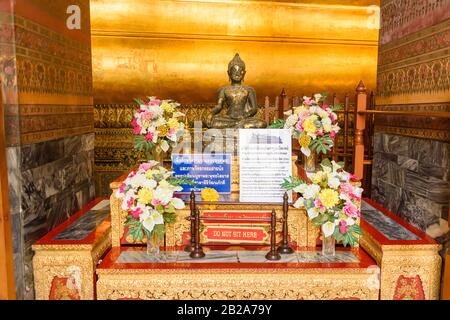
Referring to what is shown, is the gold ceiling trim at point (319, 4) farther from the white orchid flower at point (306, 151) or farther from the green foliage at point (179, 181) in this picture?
the green foliage at point (179, 181)

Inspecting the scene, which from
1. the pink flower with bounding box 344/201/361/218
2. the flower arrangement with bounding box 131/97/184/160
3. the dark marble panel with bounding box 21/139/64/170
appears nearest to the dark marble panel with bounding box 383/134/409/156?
the pink flower with bounding box 344/201/361/218

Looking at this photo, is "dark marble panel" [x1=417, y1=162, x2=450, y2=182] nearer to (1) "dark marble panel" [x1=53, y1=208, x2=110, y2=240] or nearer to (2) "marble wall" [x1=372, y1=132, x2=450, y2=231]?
(2) "marble wall" [x1=372, y1=132, x2=450, y2=231]

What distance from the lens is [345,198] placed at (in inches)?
104

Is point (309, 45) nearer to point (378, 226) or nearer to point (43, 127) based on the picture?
point (378, 226)

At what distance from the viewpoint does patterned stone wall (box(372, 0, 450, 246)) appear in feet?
9.26

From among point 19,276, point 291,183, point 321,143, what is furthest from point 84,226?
point 321,143

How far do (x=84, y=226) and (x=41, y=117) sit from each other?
966 mm

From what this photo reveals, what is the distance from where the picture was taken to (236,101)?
13.8 feet

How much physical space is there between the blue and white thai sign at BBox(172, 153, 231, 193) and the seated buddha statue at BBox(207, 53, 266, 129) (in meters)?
1.02

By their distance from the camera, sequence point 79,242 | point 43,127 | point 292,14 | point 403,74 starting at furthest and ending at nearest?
1. point 292,14
2. point 403,74
3. point 43,127
4. point 79,242

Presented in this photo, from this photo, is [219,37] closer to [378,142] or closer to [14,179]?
[378,142]

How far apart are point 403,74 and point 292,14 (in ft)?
13.6

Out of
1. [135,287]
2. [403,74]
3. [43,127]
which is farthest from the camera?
A: [403,74]
